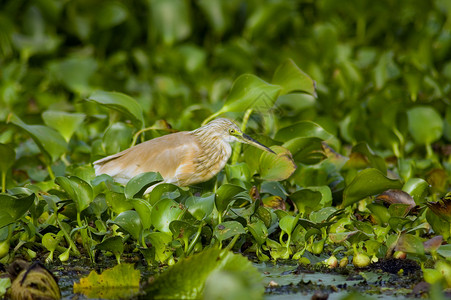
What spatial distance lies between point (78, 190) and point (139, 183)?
344 millimetres

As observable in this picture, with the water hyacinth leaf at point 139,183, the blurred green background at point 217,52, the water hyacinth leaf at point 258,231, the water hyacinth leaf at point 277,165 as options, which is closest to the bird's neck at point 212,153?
the water hyacinth leaf at point 277,165

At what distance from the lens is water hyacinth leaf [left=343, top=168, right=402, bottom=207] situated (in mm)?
4242

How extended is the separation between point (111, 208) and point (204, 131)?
1208mm

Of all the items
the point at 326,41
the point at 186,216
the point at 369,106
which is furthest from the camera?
the point at 326,41

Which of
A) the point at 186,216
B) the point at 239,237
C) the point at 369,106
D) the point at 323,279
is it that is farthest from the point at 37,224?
the point at 369,106

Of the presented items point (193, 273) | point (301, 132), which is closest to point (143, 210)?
point (193, 273)

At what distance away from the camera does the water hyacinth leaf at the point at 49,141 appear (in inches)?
196

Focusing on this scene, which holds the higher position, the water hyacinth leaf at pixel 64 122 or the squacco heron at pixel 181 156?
the water hyacinth leaf at pixel 64 122

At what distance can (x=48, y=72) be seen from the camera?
27.6 ft

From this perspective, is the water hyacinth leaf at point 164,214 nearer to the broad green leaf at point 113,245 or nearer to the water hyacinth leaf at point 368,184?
the broad green leaf at point 113,245

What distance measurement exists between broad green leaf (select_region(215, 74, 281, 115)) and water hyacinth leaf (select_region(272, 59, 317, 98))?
6.0 inches

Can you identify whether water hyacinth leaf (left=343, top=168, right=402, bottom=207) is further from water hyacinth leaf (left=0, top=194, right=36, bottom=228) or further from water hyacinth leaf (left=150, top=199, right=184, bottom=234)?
water hyacinth leaf (left=0, top=194, right=36, bottom=228)

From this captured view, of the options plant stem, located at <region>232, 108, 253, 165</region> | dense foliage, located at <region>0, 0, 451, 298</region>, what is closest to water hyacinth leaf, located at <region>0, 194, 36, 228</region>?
dense foliage, located at <region>0, 0, 451, 298</region>

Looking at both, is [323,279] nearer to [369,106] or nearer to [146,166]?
[146,166]
